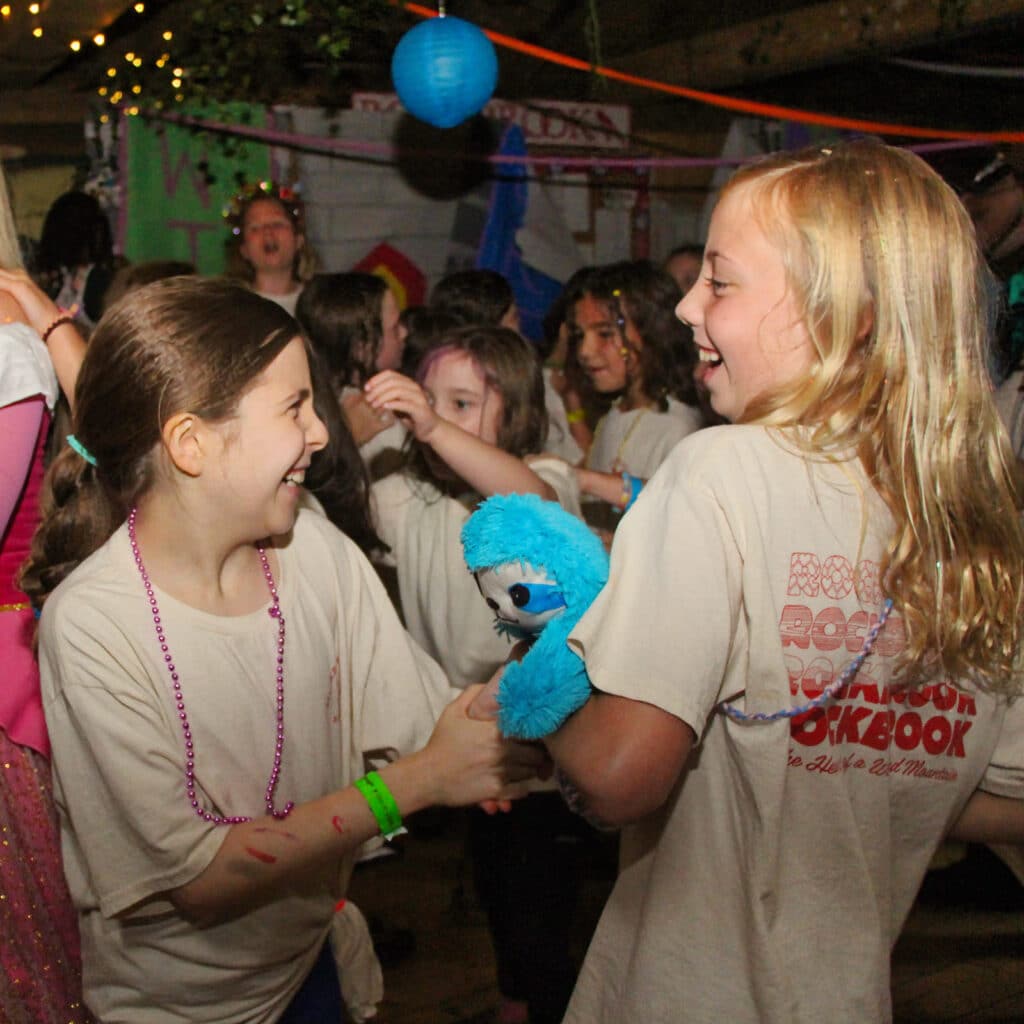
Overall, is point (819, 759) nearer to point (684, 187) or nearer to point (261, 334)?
point (261, 334)

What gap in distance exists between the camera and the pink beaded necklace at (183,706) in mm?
1269

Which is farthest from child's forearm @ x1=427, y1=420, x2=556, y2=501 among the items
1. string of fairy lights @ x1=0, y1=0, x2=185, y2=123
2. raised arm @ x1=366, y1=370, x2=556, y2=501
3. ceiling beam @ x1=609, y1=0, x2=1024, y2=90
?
string of fairy lights @ x1=0, y1=0, x2=185, y2=123

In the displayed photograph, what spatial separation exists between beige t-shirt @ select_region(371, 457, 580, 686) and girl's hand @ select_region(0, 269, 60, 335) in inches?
30.6

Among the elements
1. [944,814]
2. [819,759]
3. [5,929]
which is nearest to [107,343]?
[5,929]

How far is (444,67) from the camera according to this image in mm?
3574

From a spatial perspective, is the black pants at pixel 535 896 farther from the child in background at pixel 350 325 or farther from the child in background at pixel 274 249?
the child in background at pixel 274 249

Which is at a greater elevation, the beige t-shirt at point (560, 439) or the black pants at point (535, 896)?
the beige t-shirt at point (560, 439)

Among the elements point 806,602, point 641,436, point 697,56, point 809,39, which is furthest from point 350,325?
point 697,56

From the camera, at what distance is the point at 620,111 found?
5582 millimetres

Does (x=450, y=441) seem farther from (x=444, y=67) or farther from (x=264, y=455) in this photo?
(x=444, y=67)

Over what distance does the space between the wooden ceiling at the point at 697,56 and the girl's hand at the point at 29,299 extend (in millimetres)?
2688

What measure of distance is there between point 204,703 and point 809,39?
155 inches

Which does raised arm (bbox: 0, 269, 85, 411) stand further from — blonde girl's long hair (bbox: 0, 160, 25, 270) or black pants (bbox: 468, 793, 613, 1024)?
black pants (bbox: 468, 793, 613, 1024)

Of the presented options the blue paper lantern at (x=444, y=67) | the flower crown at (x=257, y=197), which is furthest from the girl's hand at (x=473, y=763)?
the flower crown at (x=257, y=197)
